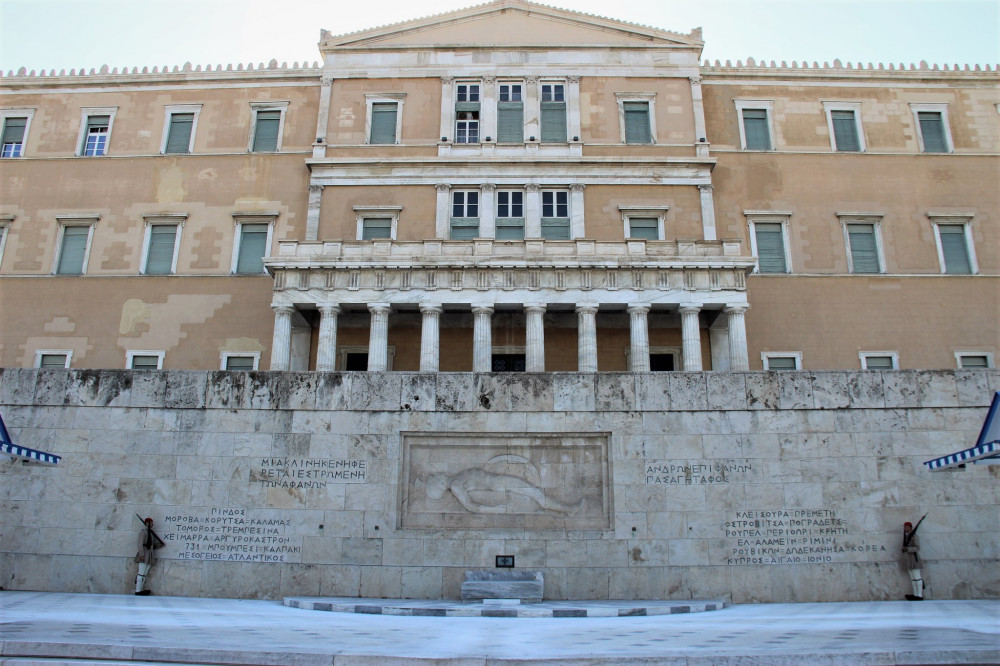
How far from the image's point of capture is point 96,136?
32406mm

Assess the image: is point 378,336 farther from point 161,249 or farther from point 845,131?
point 845,131

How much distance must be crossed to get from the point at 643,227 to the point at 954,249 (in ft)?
44.0

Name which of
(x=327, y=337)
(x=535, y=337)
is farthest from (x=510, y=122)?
(x=327, y=337)

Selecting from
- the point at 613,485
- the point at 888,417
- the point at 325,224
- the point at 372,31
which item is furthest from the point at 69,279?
the point at 888,417

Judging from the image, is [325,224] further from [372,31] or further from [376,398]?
[376,398]

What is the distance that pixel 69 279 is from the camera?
29.9 meters

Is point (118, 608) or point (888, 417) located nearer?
point (118, 608)

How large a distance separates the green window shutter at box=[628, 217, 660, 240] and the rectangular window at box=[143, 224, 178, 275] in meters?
19.4

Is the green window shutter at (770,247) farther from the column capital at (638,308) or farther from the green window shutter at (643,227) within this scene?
the column capital at (638,308)

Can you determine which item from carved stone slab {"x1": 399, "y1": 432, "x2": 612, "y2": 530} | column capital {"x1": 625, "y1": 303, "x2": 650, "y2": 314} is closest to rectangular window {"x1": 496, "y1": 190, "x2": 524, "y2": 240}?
column capital {"x1": 625, "y1": 303, "x2": 650, "y2": 314}

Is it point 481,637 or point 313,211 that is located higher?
point 313,211

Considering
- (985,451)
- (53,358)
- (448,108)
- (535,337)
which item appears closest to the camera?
(985,451)

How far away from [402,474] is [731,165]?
23.3 meters

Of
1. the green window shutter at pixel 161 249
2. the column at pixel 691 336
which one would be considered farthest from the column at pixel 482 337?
the green window shutter at pixel 161 249
